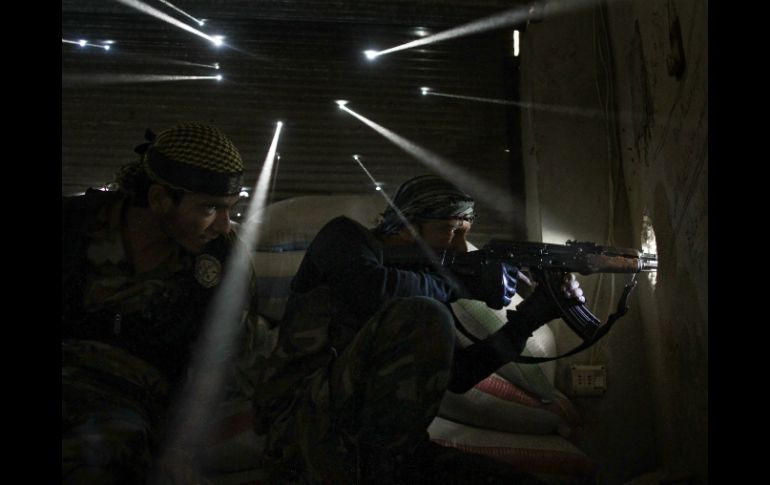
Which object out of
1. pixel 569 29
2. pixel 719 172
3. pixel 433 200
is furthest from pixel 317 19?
pixel 719 172

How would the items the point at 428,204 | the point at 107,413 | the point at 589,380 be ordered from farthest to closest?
the point at 589,380
the point at 428,204
the point at 107,413

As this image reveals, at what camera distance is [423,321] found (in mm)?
1442

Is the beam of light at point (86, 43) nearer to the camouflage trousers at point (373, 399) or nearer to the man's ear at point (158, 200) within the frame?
the man's ear at point (158, 200)

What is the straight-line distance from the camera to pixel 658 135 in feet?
6.55

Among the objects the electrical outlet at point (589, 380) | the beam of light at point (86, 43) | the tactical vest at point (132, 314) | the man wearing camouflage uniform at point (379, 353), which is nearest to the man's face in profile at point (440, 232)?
the man wearing camouflage uniform at point (379, 353)

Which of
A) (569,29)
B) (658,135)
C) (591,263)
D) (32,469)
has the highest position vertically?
(569,29)

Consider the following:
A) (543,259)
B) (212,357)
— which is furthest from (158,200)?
(543,259)

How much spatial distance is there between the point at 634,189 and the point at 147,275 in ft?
5.15

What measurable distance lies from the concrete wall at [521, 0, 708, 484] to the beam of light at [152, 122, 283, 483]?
1149 millimetres

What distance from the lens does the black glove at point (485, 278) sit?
1.75m

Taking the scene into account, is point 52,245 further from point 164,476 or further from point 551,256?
point 551,256

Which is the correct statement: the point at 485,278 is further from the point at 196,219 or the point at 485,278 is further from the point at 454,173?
the point at 454,173

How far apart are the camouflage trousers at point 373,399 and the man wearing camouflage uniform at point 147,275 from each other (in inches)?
10.4

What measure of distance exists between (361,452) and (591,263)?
81cm
